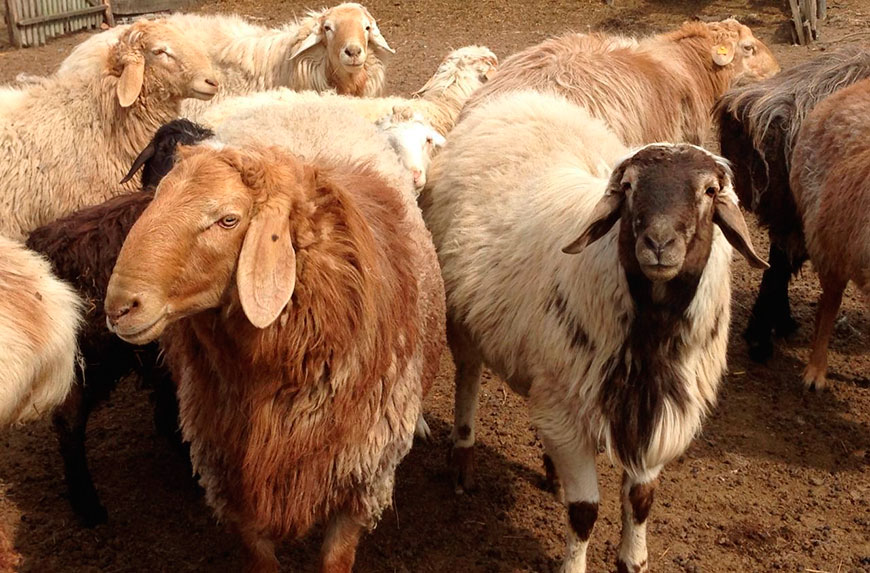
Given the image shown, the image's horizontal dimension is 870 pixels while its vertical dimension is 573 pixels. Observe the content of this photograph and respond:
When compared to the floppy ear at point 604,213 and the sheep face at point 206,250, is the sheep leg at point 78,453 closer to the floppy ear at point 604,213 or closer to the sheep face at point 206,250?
the sheep face at point 206,250

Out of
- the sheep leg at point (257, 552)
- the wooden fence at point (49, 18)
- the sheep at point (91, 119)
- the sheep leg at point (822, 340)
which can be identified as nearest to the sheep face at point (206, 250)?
the sheep leg at point (257, 552)

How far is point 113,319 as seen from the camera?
252 cm

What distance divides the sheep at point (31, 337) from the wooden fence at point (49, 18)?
33.0 feet

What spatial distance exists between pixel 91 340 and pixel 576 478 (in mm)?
2090

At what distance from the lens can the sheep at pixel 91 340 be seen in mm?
3965

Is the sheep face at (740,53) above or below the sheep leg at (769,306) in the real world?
above

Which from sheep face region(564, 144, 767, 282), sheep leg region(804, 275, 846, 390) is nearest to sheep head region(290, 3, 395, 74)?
sheep leg region(804, 275, 846, 390)

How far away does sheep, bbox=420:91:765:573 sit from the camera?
3203 millimetres

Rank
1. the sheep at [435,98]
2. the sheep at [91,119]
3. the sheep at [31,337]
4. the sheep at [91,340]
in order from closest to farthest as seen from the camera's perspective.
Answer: the sheep at [31,337], the sheep at [91,340], the sheep at [91,119], the sheep at [435,98]

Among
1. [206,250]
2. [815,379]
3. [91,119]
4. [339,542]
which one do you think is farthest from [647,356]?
[91,119]

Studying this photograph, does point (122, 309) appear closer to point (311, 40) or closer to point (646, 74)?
point (646, 74)

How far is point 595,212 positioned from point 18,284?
6.35 feet

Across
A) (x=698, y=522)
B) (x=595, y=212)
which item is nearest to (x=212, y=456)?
(x=595, y=212)

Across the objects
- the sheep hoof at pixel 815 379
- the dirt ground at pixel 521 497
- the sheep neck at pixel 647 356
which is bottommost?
the dirt ground at pixel 521 497
